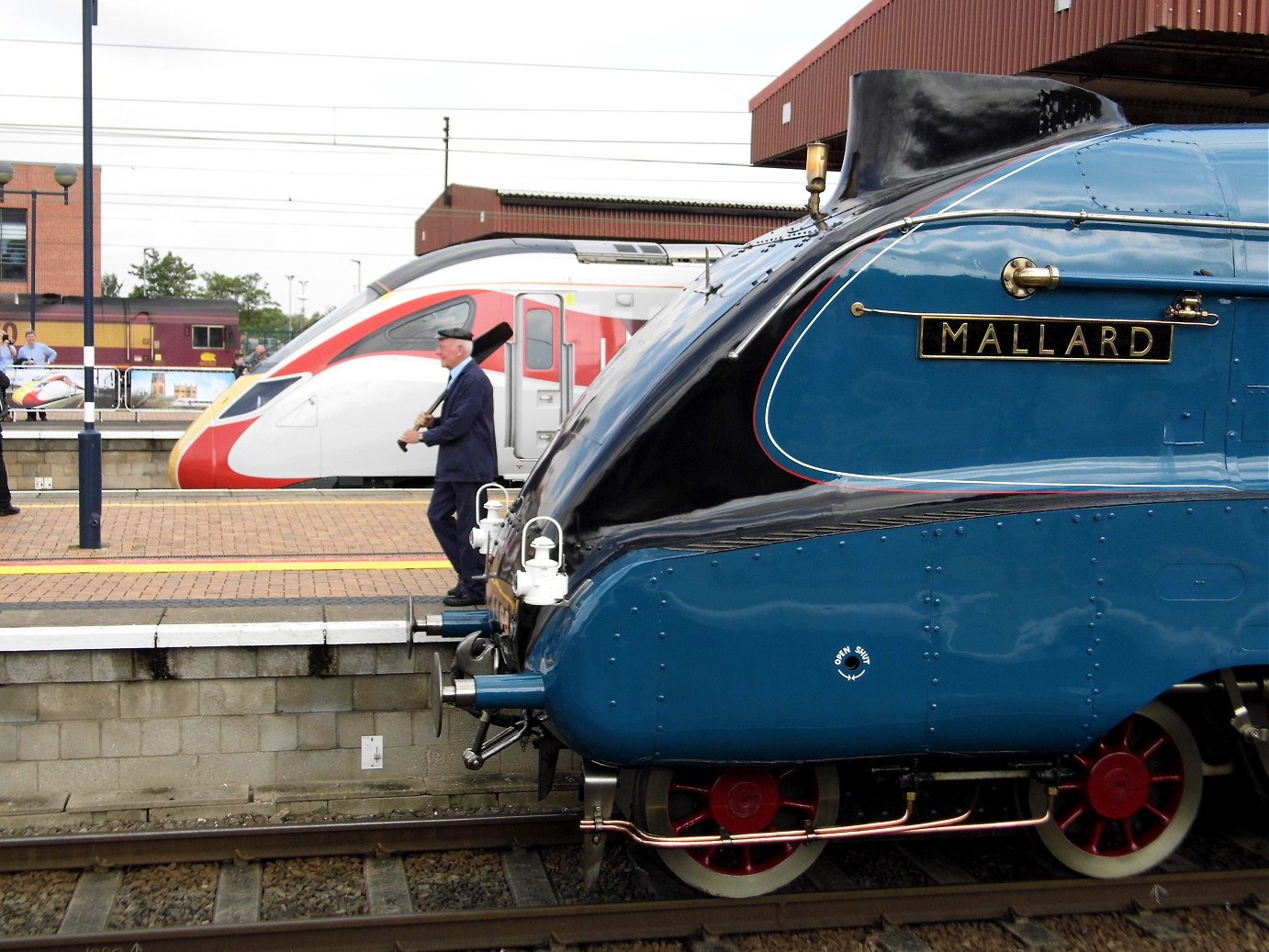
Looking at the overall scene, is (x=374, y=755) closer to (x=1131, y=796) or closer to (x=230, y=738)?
(x=230, y=738)

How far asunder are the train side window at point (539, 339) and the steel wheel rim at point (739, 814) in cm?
937

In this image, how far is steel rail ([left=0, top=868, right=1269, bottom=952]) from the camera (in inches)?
198

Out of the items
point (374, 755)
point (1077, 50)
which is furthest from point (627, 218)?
point (374, 755)

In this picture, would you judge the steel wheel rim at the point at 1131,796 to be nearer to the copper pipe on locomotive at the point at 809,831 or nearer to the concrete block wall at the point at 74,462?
the copper pipe on locomotive at the point at 809,831

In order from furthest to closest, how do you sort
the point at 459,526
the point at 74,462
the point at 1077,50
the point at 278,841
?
1. the point at 74,462
2. the point at 1077,50
3. the point at 459,526
4. the point at 278,841

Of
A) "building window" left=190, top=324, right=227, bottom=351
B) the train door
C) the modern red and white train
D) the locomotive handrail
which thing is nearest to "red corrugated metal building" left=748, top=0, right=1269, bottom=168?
the modern red and white train

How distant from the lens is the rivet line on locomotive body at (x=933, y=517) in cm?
461

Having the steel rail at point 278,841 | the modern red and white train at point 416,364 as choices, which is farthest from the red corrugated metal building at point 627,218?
the steel rail at point 278,841

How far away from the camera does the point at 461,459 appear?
7.24 metres

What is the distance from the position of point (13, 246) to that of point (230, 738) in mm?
54494

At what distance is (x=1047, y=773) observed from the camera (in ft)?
16.6

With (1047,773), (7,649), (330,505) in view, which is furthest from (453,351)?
(330,505)

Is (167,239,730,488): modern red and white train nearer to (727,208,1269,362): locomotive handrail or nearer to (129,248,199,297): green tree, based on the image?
(727,208,1269,362): locomotive handrail

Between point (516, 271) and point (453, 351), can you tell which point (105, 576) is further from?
point (516, 271)
